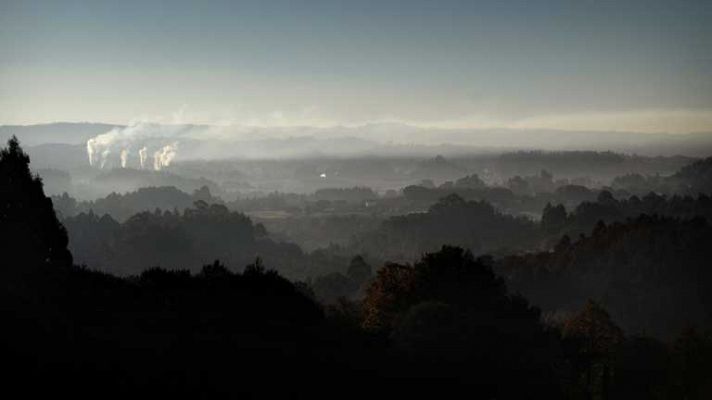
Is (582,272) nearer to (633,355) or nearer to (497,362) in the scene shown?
(633,355)

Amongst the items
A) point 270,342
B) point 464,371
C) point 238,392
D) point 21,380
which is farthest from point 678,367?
point 21,380

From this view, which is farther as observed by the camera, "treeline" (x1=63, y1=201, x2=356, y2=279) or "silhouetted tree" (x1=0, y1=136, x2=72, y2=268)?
"treeline" (x1=63, y1=201, x2=356, y2=279)

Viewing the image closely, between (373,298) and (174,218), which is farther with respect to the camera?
(174,218)

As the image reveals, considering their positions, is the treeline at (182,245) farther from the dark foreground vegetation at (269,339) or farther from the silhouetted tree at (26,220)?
the silhouetted tree at (26,220)

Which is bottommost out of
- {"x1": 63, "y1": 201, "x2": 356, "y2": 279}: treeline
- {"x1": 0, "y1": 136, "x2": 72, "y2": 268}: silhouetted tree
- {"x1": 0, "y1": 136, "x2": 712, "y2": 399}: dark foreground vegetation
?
{"x1": 63, "y1": 201, "x2": 356, "y2": 279}: treeline

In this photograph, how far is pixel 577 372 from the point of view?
45.0 metres

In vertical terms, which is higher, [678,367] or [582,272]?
[678,367]

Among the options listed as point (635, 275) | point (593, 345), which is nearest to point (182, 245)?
point (635, 275)

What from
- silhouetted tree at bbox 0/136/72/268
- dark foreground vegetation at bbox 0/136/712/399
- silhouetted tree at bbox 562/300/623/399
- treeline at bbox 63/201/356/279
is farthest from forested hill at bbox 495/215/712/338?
silhouetted tree at bbox 0/136/72/268

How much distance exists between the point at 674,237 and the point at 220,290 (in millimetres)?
91741

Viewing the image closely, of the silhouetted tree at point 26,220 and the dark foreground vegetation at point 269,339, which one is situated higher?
the silhouetted tree at point 26,220

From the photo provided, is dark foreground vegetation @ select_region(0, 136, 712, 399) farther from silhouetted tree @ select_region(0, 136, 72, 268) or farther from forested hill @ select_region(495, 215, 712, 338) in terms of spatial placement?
forested hill @ select_region(495, 215, 712, 338)

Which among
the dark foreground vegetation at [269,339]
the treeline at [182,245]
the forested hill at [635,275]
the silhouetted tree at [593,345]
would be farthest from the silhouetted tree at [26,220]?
the treeline at [182,245]

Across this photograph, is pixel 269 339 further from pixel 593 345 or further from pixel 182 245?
pixel 182 245
